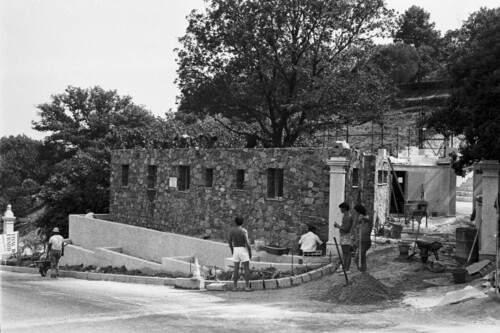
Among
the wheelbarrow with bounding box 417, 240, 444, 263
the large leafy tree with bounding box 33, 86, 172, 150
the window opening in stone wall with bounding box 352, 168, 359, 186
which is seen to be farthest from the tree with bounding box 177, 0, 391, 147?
the large leafy tree with bounding box 33, 86, 172, 150

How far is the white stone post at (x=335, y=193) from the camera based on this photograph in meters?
16.5

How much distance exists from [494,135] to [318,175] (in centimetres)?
552

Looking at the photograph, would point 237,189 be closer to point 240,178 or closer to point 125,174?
point 240,178

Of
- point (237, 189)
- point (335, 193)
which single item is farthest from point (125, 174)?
point (335, 193)

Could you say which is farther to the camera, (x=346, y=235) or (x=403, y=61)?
(x=403, y=61)

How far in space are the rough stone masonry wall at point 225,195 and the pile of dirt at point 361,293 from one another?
538cm

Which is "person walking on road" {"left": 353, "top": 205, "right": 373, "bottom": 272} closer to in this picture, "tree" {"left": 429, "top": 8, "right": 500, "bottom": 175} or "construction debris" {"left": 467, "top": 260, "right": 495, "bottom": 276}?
"construction debris" {"left": 467, "top": 260, "right": 495, "bottom": 276}

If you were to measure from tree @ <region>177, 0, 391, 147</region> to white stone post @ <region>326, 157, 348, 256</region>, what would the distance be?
29.1 feet

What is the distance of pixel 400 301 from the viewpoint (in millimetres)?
11422

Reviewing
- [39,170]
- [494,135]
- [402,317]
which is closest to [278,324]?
[402,317]

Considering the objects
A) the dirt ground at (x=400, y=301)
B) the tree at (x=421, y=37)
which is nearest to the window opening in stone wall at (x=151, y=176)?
the dirt ground at (x=400, y=301)

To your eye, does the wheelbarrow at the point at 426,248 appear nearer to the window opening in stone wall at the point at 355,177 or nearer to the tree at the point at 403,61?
the window opening in stone wall at the point at 355,177

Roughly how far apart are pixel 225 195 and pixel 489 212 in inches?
384

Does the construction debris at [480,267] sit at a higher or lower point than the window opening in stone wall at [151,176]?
lower
